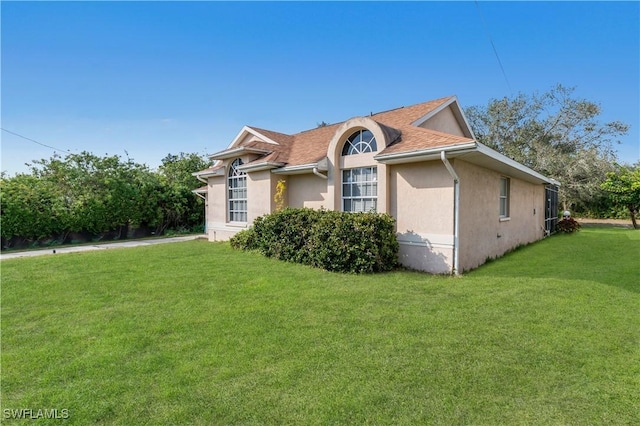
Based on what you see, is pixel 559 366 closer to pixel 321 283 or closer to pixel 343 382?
pixel 343 382

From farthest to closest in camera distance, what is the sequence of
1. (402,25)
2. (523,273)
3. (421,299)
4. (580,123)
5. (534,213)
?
(580,123) → (534,213) → (402,25) → (523,273) → (421,299)

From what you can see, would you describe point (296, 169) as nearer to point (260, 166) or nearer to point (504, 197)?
point (260, 166)

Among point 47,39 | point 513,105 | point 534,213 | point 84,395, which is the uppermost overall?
point 513,105

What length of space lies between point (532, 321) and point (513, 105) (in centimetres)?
3044

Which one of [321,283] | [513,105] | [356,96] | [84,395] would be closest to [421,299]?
[321,283]

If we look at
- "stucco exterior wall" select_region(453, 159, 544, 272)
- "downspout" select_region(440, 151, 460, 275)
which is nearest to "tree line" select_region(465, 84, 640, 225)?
"stucco exterior wall" select_region(453, 159, 544, 272)

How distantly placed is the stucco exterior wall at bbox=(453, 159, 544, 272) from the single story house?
33 mm

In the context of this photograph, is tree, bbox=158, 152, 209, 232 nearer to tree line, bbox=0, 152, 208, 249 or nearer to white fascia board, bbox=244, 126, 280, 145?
tree line, bbox=0, 152, 208, 249

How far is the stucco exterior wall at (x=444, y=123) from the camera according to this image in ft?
42.7

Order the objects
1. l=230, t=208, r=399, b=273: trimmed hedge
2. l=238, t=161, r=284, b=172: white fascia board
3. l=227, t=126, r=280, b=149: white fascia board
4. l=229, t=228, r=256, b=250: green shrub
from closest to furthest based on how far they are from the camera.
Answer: l=230, t=208, r=399, b=273: trimmed hedge, l=229, t=228, r=256, b=250: green shrub, l=238, t=161, r=284, b=172: white fascia board, l=227, t=126, r=280, b=149: white fascia board

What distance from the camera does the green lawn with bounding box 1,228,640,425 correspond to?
10.6ft

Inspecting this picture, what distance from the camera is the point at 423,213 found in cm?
953

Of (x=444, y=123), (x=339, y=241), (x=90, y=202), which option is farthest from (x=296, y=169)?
(x=90, y=202)

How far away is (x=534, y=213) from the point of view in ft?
55.1
